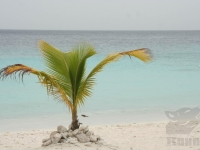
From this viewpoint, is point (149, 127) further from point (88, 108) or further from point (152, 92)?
Result: point (152, 92)

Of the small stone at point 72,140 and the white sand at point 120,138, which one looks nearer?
the small stone at point 72,140

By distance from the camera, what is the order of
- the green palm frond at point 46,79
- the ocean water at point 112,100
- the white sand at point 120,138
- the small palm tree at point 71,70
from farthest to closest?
the ocean water at point 112,100
the white sand at point 120,138
the small palm tree at point 71,70
the green palm frond at point 46,79

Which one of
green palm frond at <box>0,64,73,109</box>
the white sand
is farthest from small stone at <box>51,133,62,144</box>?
green palm frond at <box>0,64,73,109</box>

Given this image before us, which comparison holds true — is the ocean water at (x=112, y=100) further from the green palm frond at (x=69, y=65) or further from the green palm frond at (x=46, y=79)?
the green palm frond at (x=46, y=79)

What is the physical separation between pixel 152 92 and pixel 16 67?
9.16 metres

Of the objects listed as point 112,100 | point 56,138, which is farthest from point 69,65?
point 112,100

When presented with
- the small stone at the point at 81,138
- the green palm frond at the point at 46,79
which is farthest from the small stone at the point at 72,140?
the green palm frond at the point at 46,79

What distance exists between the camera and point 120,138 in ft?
23.7

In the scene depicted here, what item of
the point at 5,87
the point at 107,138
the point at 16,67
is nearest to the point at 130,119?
the point at 107,138

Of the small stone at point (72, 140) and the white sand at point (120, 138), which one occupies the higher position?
the small stone at point (72, 140)

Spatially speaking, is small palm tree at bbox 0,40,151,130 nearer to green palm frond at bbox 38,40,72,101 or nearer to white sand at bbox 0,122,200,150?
green palm frond at bbox 38,40,72,101

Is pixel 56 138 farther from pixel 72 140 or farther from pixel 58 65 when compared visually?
pixel 58 65

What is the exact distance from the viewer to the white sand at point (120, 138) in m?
6.27

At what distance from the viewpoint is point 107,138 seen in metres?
7.26
